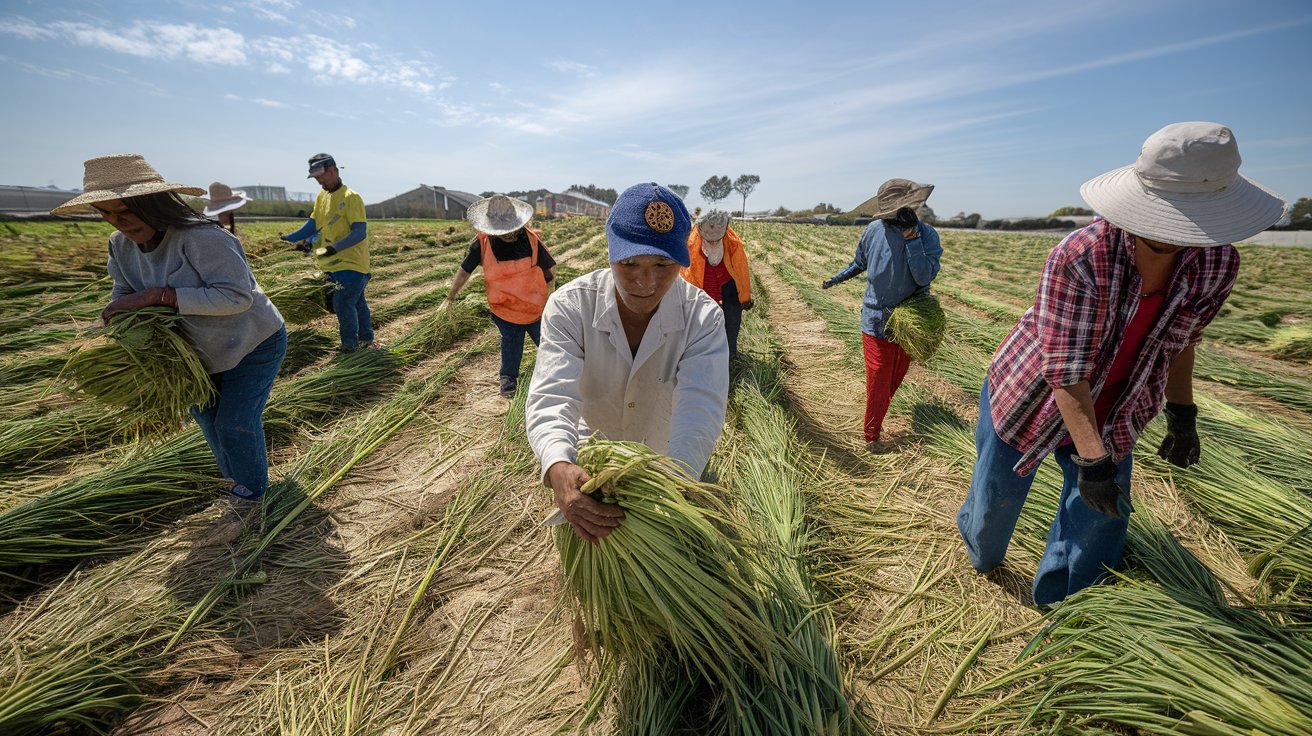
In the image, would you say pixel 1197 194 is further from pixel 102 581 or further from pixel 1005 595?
pixel 102 581

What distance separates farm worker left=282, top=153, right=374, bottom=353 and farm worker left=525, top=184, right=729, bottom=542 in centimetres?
423

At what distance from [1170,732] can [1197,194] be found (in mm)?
1375

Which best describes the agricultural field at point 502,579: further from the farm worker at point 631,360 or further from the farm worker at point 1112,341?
the farm worker at point 631,360

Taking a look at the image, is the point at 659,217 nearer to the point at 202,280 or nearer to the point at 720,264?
the point at 202,280

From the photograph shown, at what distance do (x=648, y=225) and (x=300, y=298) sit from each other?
17.7 feet

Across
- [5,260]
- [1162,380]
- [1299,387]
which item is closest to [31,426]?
[1162,380]

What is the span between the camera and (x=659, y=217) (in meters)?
1.39

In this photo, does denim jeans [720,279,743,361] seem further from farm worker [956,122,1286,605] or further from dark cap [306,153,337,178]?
dark cap [306,153,337,178]

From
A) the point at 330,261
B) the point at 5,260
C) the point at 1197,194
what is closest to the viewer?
the point at 1197,194

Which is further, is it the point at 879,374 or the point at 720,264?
the point at 720,264

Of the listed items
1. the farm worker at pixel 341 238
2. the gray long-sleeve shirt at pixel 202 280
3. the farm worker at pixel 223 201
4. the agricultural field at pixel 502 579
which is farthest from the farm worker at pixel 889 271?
the farm worker at pixel 223 201

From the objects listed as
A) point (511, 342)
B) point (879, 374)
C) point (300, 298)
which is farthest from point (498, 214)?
point (879, 374)

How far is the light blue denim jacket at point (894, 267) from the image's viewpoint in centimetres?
342

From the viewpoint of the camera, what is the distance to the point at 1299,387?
185 inches
